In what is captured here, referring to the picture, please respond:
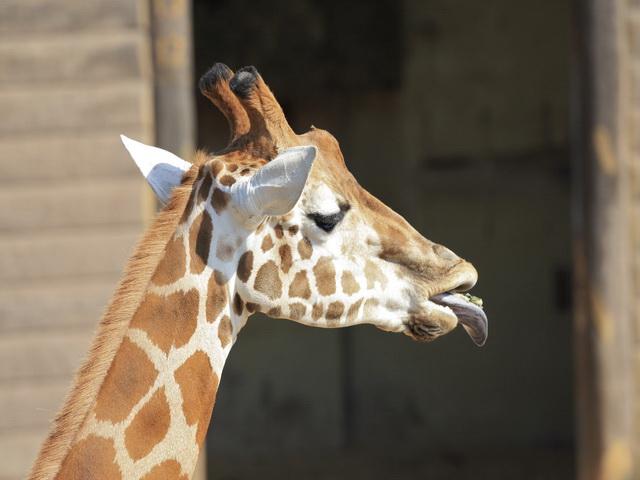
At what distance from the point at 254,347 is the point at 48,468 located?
544cm

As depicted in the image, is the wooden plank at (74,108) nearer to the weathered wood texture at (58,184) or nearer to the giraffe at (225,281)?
the weathered wood texture at (58,184)

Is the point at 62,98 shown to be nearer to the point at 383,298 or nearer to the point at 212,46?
→ the point at 383,298

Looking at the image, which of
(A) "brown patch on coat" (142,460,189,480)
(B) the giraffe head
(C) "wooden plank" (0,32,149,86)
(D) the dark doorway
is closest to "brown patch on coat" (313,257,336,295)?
(B) the giraffe head

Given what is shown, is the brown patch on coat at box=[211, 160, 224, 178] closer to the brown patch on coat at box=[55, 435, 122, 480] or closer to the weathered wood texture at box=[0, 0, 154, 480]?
the brown patch on coat at box=[55, 435, 122, 480]

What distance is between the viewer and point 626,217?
4.58 m

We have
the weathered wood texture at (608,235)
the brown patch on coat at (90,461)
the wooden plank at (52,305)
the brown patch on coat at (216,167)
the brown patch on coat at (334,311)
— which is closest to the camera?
the brown patch on coat at (90,461)

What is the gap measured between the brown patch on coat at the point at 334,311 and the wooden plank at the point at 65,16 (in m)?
2.28

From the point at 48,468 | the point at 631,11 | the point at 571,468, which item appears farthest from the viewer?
the point at 571,468

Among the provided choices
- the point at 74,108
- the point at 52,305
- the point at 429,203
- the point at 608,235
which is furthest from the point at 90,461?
the point at 429,203

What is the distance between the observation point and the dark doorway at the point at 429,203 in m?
7.23

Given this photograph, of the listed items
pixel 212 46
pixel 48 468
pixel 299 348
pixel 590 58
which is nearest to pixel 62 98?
pixel 590 58

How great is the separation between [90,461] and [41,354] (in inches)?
94.1

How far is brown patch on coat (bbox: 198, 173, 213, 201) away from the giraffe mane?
3 centimetres

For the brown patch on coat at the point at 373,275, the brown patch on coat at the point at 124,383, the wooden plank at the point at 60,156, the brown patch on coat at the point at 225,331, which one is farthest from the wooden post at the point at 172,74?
the brown patch on coat at the point at 124,383
